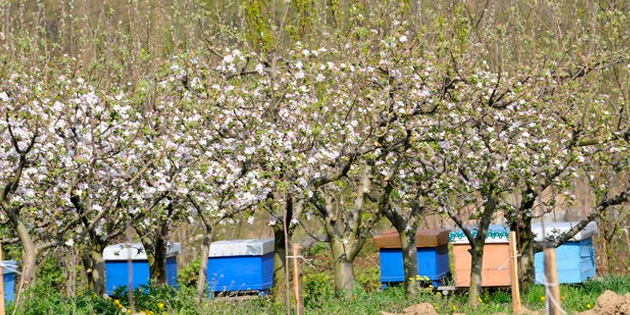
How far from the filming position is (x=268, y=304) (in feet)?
42.0

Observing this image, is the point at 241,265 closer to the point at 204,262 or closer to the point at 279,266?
the point at 279,266

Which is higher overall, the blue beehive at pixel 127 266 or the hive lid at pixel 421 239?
the hive lid at pixel 421 239

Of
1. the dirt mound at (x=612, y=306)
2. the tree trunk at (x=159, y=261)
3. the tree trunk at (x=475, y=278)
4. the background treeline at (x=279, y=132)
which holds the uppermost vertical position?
the background treeline at (x=279, y=132)

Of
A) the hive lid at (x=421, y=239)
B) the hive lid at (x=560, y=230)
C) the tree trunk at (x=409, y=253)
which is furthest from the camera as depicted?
the hive lid at (x=421, y=239)

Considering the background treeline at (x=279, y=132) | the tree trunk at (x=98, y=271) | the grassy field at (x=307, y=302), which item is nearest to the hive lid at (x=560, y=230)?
the grassy field at (x=307, y=302)

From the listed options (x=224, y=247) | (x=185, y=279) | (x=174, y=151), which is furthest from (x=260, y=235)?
(x=174, y=151)

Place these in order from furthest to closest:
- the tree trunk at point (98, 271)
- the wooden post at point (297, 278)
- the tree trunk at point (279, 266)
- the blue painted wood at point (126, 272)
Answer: the blue painted wood at point (126, 272) < the tree trunk at point (279, 266) < the tree trunk at point (98, 271) < the wooden post at point (297, 278)

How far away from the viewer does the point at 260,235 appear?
29359 millimetres

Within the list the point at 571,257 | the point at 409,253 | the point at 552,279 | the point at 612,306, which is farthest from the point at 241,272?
the point at 552,279

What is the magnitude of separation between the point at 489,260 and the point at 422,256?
4.12 feet

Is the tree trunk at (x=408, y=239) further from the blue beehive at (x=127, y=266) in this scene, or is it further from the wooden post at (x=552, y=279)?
the wooden post at (x=552, y=279)

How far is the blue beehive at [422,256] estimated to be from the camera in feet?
59.1

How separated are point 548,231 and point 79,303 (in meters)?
9.62

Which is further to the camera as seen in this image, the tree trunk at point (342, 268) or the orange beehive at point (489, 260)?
the orange beehive at point (489, 260)
